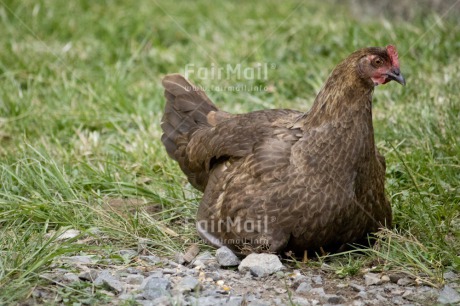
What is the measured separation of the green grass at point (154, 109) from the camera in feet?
13.0

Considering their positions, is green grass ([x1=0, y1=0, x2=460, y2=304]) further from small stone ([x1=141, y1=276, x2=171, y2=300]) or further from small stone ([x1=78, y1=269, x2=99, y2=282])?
small stone ([x1=141, y1=276, x2=171, y2=300])

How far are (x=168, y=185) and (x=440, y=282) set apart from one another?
6.07ft

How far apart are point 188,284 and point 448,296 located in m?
1.17

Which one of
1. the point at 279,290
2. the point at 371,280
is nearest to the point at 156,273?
the point at 279,290

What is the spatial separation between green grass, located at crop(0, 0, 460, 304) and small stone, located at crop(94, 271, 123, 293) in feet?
0.75

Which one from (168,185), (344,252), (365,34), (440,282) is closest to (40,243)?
(168,185)

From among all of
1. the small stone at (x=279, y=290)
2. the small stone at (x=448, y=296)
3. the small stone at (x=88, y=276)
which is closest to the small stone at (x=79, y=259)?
the small stone at (x=88, y=276)

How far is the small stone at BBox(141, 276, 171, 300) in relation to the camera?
333 cm

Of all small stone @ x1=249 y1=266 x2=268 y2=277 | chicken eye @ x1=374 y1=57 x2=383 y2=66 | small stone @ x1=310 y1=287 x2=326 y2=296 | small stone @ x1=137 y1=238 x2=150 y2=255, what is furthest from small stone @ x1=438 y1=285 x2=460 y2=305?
small stone @ x1=137 y1=238 x2=150 y2=255

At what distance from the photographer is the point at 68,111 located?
592 cm

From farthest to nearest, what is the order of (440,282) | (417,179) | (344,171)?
(417,179) < (344,171) < (440,282)

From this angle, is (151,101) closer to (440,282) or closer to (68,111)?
(68,111)

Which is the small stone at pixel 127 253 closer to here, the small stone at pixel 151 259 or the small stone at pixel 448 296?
the small stone at pixel 151 259

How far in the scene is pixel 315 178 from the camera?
370 cm
